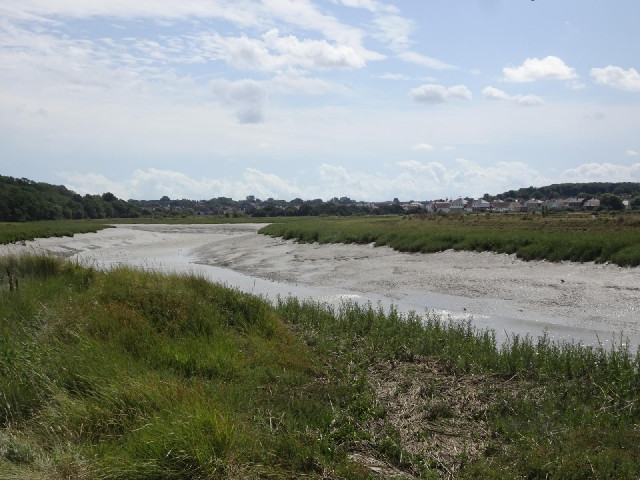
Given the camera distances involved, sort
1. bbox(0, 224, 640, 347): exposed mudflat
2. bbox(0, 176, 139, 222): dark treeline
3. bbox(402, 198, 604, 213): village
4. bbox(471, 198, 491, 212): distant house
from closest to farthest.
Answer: bbox(0, 224, 640, 347): exposed mudflat < bbox(0, 176, 139, 222): dark treeline < bbox(402, 198, 604, 213): village < bbox(471, 198, 491, 212): distant house

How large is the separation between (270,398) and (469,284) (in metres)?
15.1

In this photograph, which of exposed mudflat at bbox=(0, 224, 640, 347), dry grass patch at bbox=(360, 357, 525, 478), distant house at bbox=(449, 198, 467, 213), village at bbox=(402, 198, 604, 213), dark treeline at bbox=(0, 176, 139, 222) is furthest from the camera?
distant house at bbox=(449, 198, 467, 213)

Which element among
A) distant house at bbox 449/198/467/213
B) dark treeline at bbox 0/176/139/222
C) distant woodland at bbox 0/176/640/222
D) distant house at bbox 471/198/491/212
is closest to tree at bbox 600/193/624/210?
distant woodland at bbox 0/176/640/222

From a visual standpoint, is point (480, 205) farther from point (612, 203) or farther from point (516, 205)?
point (612, 203)

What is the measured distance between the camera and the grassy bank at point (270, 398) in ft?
17.9

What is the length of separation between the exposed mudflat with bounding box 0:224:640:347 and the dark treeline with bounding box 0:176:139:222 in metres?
58.4

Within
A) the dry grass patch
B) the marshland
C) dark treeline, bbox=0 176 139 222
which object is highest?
dark treeline, bbox=0 176 139 222

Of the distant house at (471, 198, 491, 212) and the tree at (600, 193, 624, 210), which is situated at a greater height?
the distant house at (471, 198, 491, 212)

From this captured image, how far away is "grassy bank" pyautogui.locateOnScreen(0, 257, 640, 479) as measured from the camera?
546 cm

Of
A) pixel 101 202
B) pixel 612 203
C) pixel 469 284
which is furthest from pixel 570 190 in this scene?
pixel 469 284

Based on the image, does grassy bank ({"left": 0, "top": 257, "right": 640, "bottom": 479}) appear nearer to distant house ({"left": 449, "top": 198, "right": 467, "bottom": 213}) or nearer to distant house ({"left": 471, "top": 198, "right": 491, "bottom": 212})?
distant house ({"left": 471, "top": 198, "right": 491, "bottom": 212})

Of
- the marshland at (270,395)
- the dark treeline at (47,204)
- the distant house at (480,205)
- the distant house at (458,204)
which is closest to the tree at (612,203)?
the distant house at (480,205)

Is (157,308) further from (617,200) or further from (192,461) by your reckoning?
(617,200)

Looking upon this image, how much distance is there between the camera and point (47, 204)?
9575 cm
